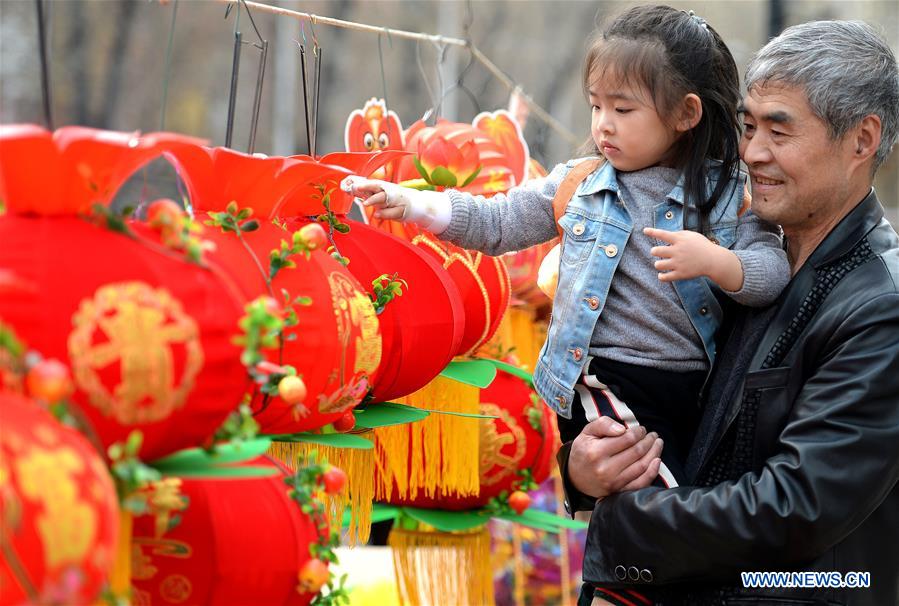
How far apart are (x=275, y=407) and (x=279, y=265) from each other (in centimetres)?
16

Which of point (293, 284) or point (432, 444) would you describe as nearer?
point (293, 284)

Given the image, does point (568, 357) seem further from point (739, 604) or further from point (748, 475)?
point (739, 604)

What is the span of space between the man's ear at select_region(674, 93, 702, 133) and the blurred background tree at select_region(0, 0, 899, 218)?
17.0 ft

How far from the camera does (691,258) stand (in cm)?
154

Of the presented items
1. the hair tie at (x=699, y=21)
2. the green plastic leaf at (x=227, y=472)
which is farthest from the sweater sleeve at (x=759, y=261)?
the green plastic leaf at (x=227, y=472)

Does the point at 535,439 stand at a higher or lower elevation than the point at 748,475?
lower

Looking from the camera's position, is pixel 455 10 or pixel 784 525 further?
pixel 455 10

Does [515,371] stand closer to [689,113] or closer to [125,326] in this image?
[689,113]

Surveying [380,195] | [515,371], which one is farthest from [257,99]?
[515,371]

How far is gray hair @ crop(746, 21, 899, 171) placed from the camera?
160 centimetres

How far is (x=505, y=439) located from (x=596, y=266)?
0.74 meters

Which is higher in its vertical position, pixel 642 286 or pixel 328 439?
pixel 642 286

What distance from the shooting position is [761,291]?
5.36 feet

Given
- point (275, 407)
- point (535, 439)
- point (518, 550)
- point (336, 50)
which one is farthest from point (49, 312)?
point (336, 50)
